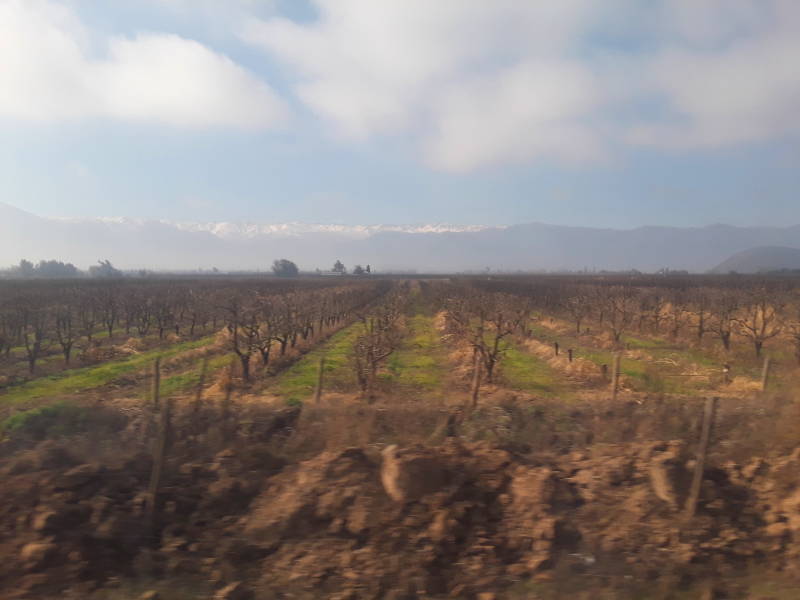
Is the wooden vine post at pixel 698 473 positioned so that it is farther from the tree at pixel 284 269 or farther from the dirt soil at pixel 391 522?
the tree at pixel 284 269

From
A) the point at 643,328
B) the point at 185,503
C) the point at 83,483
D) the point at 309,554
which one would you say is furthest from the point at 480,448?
the point at 643,328

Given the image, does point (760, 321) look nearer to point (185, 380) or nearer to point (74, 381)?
point (185, 380)

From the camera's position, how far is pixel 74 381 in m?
17.6

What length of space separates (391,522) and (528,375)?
45.5 feet

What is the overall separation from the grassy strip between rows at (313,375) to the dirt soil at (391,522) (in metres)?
7.75

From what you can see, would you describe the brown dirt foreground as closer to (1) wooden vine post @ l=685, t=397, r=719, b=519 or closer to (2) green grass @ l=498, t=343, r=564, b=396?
(1) wooden vine post @ l=685, t=397, r=719, b=519

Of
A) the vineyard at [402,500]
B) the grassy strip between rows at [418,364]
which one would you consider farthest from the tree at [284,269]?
the vineyard at [402,500]

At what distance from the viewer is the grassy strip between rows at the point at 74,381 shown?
15602 mm

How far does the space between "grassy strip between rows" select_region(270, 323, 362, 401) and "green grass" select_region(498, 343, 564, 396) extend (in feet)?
20.1

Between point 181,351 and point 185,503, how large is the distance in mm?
20061

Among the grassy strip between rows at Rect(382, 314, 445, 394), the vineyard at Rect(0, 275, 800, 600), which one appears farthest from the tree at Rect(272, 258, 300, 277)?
the vineyard at Rect(0, 275, 800, 600)

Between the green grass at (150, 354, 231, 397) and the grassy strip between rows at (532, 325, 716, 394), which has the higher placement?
the grassy strip between rows at (532, 325, 716, 394)

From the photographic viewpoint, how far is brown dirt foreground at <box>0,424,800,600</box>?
16.1 feet

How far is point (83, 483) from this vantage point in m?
6.02
